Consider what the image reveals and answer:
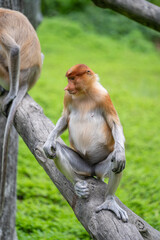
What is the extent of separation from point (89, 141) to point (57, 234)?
187 cm

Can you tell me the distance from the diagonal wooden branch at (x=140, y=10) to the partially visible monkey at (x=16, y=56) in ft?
3.05

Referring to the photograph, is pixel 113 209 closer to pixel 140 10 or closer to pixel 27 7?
pixel 140 10

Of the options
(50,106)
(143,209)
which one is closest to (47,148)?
(143,209)

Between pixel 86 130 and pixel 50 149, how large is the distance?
0.32 m

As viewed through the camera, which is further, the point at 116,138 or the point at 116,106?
the point at 116,106

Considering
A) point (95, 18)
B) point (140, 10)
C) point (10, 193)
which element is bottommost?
point (95, 18)

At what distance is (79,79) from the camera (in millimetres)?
2365

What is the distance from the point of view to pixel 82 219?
2.08m

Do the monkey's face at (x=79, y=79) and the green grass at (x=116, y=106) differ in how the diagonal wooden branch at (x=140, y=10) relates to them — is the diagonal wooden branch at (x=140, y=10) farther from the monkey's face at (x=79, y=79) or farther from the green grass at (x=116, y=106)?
the green grass at (x=116, y=106)

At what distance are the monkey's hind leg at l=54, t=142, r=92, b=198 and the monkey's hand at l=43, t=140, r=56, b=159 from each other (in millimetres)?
31

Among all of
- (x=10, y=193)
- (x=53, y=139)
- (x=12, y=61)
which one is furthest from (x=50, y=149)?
(x=10, y=193)

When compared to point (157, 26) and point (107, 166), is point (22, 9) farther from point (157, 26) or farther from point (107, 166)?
point (107, 166)

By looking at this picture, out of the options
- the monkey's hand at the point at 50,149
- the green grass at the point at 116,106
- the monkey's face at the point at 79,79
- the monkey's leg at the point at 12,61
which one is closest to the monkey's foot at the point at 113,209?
the monkey's hand at the point at 50,149

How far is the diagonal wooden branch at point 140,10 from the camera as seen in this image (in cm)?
286
